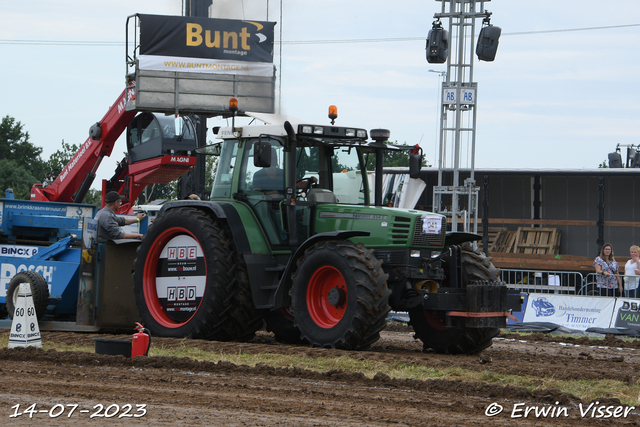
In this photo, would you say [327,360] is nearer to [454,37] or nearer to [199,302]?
[199,302]

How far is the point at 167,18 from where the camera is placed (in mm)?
19234

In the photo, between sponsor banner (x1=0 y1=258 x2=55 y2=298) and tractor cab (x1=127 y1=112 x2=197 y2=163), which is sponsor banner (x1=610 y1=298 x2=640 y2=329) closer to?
tractor cab (x1=127 y1=112 x2=197 y2=163)

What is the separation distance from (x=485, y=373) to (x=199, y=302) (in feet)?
13.2

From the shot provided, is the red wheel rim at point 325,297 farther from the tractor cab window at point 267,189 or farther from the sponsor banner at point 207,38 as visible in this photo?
the sponsor banner at point 207,38

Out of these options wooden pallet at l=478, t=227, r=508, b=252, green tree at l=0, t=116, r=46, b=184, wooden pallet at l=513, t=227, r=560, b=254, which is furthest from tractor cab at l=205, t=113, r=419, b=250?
green tree at l=0, t=116, r=46, b=184

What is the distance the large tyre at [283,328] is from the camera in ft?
34.3

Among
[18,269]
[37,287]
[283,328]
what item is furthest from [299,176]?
[18,269]

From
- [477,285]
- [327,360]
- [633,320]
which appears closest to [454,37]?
[633,320]

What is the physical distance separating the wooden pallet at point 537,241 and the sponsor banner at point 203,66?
31.3ft

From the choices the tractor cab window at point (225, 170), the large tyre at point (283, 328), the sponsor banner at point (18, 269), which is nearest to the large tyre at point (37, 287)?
the sponsor banner at point (18, 269)

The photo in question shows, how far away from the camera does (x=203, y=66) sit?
19.4m

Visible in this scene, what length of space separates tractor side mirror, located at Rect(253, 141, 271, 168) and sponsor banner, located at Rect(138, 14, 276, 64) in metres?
10.6

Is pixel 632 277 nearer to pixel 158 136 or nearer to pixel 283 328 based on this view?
pixel 283 328

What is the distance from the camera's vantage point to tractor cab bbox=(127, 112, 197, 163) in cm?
1788
